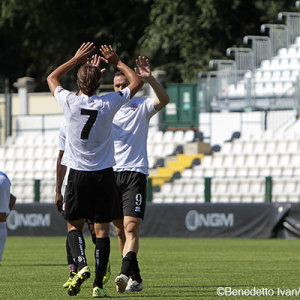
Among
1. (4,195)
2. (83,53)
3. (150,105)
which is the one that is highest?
(83,53)

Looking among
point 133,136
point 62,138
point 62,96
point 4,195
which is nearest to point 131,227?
point 133,136

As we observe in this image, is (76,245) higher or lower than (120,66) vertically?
lower

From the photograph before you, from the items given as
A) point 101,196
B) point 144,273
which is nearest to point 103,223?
point 101,196

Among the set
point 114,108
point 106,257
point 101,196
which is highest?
point 114,108

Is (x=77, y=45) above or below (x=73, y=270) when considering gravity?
above

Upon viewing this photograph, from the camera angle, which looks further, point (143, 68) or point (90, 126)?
point (143, 68)

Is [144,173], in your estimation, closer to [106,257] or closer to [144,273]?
[106,257]

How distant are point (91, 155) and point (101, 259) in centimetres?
90

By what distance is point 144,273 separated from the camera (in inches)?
454

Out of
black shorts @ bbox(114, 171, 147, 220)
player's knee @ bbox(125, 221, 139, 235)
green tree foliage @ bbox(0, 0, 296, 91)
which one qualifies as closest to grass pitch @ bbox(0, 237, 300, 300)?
player's knee @ bbox(125, 221, 139, 235)

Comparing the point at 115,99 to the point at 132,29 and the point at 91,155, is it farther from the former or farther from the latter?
the point at 132,29

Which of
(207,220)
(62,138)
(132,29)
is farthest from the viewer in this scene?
(132,29)

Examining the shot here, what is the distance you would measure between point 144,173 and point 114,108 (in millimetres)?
1398

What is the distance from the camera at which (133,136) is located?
9.61 metres
